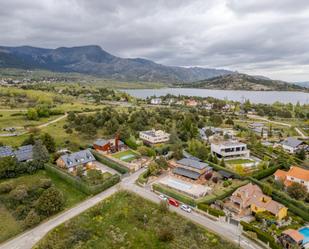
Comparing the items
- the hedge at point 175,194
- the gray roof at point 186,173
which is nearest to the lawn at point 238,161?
the gray roof at point 186,173

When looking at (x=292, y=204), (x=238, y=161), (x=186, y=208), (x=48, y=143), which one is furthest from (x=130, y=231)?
(x=238, y=161)

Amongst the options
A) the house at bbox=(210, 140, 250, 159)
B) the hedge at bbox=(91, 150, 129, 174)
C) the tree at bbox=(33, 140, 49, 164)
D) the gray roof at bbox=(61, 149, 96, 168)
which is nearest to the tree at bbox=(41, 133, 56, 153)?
the tree at bbox=(33, 140, 49, 164)

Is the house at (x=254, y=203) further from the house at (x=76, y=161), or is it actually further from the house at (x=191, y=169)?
the house at (x=76, y=161)

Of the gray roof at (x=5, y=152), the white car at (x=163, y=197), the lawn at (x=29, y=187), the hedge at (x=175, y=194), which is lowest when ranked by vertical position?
the lawn at (x=29, y=187)

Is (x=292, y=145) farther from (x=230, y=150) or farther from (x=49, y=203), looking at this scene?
(x=49, y=203)

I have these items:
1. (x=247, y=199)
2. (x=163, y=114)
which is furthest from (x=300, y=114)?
(x=247, y=199)

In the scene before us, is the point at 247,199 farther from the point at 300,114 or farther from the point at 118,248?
the point at 300,114

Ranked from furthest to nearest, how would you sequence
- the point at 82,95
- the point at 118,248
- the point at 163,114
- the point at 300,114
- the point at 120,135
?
1. the point at 82,95
2. the point at 300,114
3. the point at 163,114
4. the point at 120,135
5. the point at 118,248
